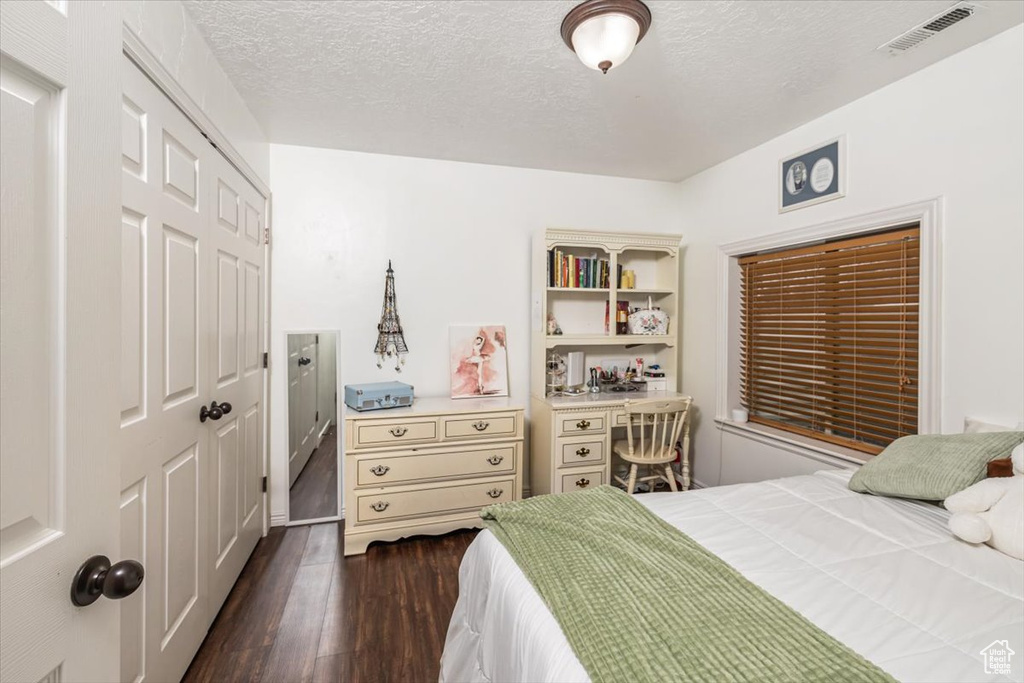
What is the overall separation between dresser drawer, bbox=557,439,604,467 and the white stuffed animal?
1.77 meters

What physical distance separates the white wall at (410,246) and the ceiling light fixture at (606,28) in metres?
1.66

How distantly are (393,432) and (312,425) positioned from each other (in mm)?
782

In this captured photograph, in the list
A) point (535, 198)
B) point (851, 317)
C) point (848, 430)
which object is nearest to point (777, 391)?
point (848, 430)

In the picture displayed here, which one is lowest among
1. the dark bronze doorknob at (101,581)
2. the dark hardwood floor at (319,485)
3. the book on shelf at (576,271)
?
the dark hardwood floor at (319,485)

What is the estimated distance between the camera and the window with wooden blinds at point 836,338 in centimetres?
221

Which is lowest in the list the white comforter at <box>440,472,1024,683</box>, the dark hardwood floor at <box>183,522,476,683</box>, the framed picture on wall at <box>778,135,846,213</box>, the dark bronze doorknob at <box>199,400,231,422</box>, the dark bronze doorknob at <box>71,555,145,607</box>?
the dark hardwood floor at <box>183,522,476,683</box>

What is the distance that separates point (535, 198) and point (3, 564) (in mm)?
3272

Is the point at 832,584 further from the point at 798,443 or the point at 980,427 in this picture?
the point at 798,443

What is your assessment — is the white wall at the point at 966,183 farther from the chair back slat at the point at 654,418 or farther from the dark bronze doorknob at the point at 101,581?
the dark bronze doorknob at the point at 101,581

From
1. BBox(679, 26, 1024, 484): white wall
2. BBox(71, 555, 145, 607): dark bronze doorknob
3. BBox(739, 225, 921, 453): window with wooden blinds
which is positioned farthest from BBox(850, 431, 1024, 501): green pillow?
BBox(71, 555, 145, 607): dark bronze doorknob

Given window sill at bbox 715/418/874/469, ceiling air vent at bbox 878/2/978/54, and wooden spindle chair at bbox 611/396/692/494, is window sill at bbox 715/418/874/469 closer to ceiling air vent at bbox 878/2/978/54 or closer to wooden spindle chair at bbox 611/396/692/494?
wooden spindle chair at bbox 611/396/692/494

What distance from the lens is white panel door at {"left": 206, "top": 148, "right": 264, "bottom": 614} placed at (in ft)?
6.27

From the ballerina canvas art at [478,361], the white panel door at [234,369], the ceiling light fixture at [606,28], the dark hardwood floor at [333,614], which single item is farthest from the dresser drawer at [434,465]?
the ceiling light fixture at [606,28]

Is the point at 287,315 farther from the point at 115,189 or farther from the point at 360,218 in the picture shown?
the point at 115,189
